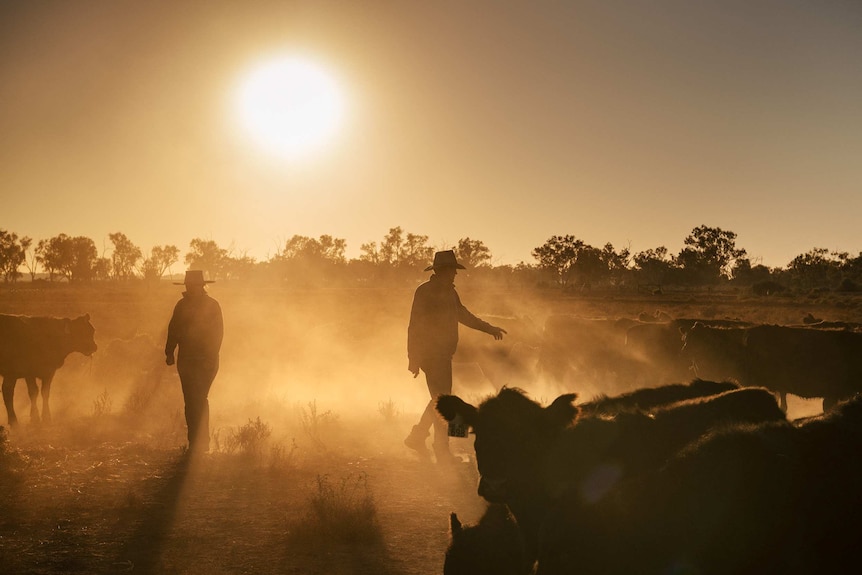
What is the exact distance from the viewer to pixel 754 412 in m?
5.15

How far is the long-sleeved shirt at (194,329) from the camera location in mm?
9328

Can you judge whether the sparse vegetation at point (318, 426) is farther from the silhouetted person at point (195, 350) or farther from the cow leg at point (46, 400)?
the cow leg at point (46, 400)

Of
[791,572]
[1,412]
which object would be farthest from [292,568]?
[1,412]

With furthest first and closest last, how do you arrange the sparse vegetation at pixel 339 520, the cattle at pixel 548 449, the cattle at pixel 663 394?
the sparse vegetation at pixel 339 520 < the cattle at pixel 663 394 < the cattle at pixel 548 449

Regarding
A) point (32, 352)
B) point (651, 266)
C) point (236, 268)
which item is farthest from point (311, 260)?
point (32, 352)

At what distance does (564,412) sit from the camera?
3967 mm

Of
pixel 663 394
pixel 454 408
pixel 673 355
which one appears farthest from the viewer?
pixel 673 355

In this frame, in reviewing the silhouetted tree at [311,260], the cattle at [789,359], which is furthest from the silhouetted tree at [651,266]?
the cattle at [789,359]

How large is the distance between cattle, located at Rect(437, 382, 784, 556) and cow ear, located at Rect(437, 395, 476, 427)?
0.10 feet

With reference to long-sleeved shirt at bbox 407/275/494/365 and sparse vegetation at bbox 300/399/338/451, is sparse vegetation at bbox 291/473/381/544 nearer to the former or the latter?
long-sleeved shirt at bbox 407/275/494/365

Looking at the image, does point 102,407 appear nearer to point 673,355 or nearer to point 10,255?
point 673,355

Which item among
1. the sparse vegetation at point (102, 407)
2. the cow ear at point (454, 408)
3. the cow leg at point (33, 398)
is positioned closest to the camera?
the cow ear at point (454, 408)

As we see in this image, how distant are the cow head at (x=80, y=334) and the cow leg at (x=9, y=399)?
5.17ft

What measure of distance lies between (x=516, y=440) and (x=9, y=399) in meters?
11.4
